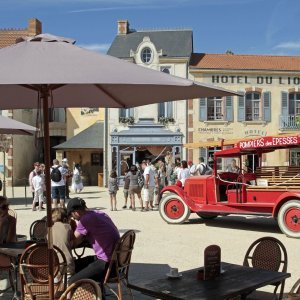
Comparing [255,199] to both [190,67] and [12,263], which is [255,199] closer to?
[12,263]

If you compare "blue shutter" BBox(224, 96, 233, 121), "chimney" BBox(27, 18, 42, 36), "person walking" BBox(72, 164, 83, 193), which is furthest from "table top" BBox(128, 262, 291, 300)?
"chimney" BBox(27, 18, 42, 36)

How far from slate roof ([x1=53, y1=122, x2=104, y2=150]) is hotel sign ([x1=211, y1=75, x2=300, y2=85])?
7547 mm

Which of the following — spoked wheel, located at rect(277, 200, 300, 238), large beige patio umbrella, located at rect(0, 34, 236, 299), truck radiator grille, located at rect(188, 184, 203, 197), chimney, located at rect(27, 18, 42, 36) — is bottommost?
spoked wheel, located at rect(277, 200, 300, 238)

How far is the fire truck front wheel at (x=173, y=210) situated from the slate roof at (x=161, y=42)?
1684 centimetres

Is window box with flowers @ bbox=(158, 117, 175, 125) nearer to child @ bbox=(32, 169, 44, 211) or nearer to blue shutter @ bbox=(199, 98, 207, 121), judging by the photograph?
blue shutter @ bbox=(199, 98, 207, 121)

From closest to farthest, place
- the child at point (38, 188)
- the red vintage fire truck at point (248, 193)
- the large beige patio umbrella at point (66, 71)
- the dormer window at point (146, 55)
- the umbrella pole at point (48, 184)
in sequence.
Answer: the large beige patio umbrella at point (66, 71) < the umbrella pole at point (48, 184) < the red vintage fire truck at point (248, 193) < the child at point (38, 188) < the dormer window at point (146, 55)

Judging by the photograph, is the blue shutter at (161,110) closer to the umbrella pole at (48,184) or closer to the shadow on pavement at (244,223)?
the shadow on pavement at (244,223)

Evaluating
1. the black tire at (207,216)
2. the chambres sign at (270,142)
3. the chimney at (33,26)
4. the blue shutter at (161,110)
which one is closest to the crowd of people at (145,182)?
the black tire at (207,216)

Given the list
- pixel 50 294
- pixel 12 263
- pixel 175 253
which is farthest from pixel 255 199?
pixel 50 294

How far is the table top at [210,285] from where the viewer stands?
13.0ft

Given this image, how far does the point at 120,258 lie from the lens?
5.20 m

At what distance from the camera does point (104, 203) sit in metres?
18.9

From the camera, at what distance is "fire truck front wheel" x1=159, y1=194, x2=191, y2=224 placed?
12945 millimetres

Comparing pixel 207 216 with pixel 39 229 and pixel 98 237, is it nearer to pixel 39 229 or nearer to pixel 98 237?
pixel 39 229
